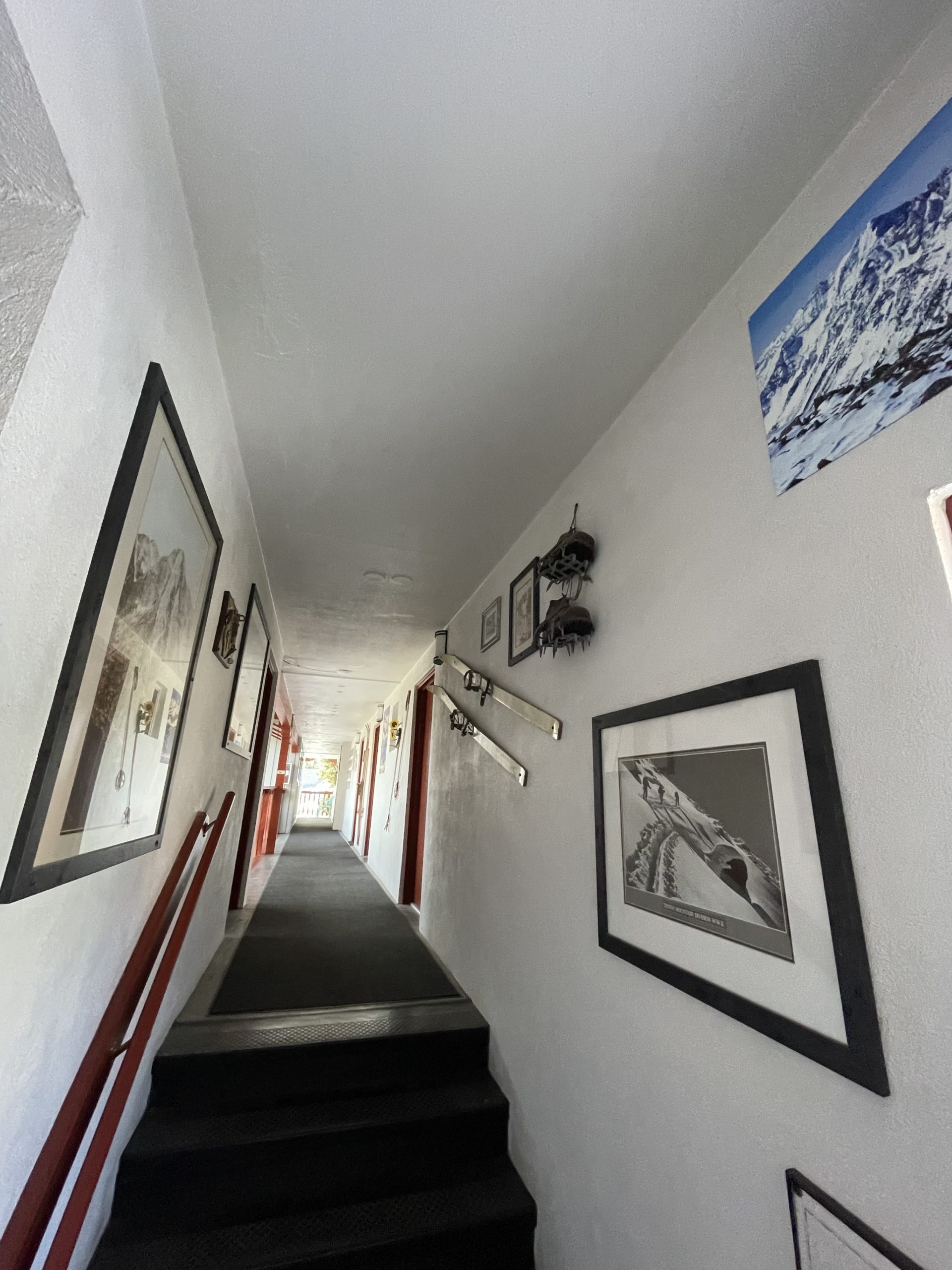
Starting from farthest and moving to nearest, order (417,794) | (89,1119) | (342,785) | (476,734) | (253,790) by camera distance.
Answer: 1. (342,785)
2. (417,794)
3. (253,790)
4. (476,734)
5. (89,1119)

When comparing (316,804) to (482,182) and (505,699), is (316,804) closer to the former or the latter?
(505,699)

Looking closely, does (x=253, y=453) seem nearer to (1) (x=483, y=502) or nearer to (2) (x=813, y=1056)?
(1) (x=483, y=502)

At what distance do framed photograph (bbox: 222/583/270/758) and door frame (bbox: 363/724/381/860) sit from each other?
15.4ft

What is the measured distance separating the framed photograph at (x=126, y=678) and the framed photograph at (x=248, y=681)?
42.7 inches

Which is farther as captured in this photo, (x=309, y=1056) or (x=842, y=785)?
(x=309, y=1056)

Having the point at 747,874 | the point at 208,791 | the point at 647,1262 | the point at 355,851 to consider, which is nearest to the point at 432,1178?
the point at 647,1262

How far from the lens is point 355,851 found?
9305mm

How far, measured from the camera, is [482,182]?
1.16 metres

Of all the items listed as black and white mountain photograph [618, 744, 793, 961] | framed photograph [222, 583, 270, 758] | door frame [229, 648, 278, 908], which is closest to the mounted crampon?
black and white mountain photograph [618, 744, 793, 961]

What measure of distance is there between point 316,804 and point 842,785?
23.0 metres

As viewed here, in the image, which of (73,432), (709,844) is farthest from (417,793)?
(73,432)

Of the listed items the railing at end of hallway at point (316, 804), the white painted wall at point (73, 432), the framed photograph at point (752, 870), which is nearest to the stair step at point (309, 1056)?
the white painted wall at point (73, 432)

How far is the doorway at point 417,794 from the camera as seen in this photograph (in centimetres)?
480

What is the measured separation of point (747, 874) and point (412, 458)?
6.14 feet
